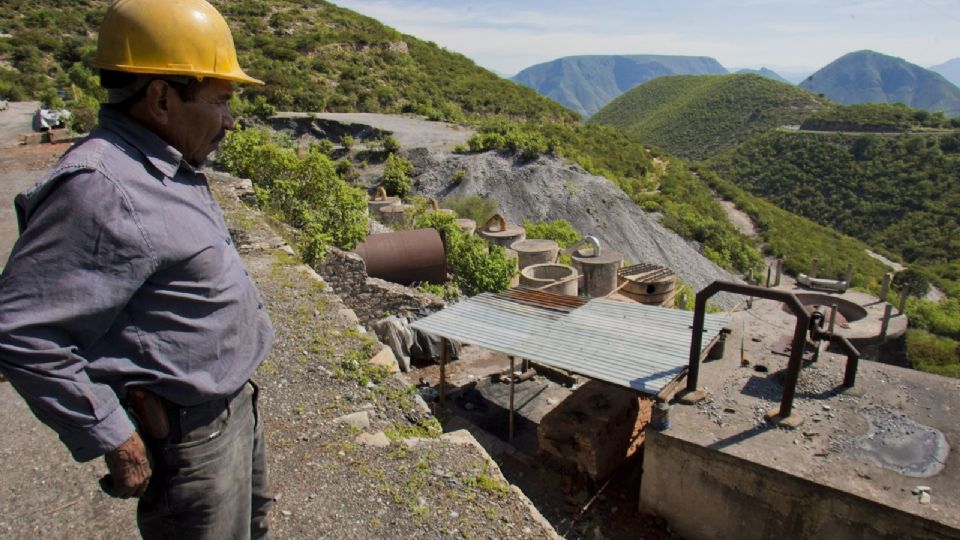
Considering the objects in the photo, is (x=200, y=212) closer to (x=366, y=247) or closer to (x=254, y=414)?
(x=254, y=414)

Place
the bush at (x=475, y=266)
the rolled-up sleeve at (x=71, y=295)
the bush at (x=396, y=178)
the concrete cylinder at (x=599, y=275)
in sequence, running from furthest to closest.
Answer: the bush at (x=396, y=178), the concrete cylinder at (x=599, y=275), the bush at (x=475, y=266), the rolled-up sleeve at (x=71, y=295)

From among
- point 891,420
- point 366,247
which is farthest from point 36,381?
point 366,247

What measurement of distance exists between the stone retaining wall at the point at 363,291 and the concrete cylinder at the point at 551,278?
247 cm

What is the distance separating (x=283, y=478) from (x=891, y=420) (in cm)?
646

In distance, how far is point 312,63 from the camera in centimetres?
3541

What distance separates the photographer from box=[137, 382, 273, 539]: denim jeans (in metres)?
1.94

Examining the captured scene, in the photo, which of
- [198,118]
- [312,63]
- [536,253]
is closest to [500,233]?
[536,253]

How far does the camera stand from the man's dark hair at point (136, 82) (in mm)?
1866

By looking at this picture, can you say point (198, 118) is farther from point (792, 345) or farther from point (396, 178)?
point (396, 178)

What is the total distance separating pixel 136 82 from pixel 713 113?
72975 mm

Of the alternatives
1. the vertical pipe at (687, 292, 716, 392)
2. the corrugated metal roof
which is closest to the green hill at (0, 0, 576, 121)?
the corrugated metal roof

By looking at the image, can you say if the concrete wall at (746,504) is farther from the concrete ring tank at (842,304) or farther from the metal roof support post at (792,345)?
the concrete ring tank at (842,304)

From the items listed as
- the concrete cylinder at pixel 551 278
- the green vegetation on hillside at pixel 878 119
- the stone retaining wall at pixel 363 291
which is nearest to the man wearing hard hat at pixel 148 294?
the stone retaining wall at pixel 363 291

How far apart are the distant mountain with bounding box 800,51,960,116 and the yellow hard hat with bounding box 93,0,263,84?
189 metres
